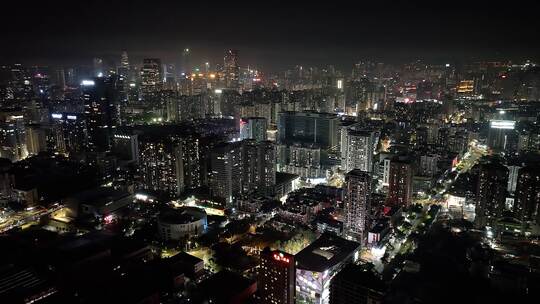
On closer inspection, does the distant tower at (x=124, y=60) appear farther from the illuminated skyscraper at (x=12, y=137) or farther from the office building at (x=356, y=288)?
the office building at (x=356, y=288)

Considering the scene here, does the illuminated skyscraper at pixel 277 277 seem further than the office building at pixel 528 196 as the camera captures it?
No

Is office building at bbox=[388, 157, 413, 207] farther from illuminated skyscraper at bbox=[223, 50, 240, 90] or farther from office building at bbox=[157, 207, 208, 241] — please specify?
illuminated skyscraper at bbox=[223, 50, 240, 90]

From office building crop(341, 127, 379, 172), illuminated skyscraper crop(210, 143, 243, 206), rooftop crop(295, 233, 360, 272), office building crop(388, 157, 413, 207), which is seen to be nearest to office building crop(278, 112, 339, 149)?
office building crop(341, 127, 379, 172)

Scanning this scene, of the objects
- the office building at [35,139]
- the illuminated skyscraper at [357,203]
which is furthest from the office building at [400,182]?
the office building at [35,139]

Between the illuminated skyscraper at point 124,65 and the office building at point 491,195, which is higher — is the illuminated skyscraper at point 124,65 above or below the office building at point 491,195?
above

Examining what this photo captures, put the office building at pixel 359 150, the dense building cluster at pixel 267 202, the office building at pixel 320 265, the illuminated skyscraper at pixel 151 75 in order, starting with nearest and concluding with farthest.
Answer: the office building at pixel 320 265 → the dense building cluster at pixel 267 202 → the office building at pixel 359 150 → the illuminated skyscraper at pixel 151 75

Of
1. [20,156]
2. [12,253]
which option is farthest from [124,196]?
[20,156]

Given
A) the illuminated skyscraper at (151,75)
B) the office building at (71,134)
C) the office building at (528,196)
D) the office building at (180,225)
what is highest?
the illuminated skyscraper at (151,75)
